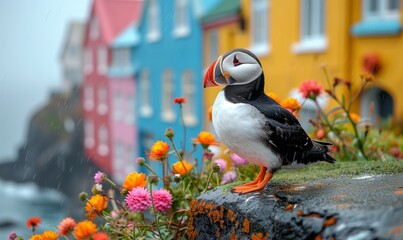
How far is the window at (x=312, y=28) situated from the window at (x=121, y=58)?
12.1 meters

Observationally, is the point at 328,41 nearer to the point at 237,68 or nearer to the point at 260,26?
the point at 260,26

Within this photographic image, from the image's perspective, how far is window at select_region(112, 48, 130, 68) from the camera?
69.3ft

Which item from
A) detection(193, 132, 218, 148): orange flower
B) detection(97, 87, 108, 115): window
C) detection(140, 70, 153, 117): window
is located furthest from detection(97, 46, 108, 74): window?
detection(193, 132, 218, 148): orange flower

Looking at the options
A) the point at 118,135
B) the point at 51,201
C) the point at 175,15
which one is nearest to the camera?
the point at 175,15

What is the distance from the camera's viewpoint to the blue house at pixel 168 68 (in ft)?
49.3

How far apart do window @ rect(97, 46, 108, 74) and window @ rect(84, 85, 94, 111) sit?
5.13ft

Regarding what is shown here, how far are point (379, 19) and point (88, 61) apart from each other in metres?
19.8

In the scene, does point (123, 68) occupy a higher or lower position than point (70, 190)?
higher

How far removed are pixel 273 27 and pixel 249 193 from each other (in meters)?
8.69

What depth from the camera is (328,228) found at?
1.35m

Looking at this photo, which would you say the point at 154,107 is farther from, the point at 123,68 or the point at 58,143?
the point at 58,143

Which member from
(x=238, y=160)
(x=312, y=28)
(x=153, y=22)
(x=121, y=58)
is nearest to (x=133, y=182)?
(x=238, y=160)

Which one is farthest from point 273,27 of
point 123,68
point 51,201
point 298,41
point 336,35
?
point 51,201

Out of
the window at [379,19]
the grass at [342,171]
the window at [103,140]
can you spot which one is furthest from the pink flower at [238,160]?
the window at [103,140]
